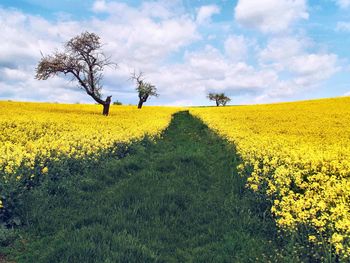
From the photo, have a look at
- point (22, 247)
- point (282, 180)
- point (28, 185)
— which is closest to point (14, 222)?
point (22, 247)

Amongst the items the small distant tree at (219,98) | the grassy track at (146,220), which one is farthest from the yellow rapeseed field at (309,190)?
the small distant tree at (219,98)

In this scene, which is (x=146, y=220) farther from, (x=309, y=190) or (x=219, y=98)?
(x=219, y=98)

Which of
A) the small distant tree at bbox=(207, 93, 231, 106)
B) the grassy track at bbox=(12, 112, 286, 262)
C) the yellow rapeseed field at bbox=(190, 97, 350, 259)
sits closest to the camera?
the yellow rapeseed field at bbox=(190, 97, 350, 259)

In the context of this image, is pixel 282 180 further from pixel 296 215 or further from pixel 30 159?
pixel 30 159

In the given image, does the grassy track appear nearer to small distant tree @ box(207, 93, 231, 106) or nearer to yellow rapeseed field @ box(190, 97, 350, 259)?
yellow rapeseed field @ box(190, 97, 350, 259)

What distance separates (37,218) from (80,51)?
31138 millimetres

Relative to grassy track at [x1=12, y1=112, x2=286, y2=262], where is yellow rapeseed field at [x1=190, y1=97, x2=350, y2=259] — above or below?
above

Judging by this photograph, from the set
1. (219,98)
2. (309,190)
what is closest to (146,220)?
(309,190)

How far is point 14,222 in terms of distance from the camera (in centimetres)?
759

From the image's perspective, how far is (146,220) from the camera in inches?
313

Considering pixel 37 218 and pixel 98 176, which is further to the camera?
pixel 98 176

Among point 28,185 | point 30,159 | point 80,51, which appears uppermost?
point 80,51

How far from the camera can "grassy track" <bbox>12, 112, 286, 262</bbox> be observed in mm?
6281

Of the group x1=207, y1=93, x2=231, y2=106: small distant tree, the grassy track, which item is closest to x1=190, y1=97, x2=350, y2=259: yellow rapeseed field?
the grassy track
